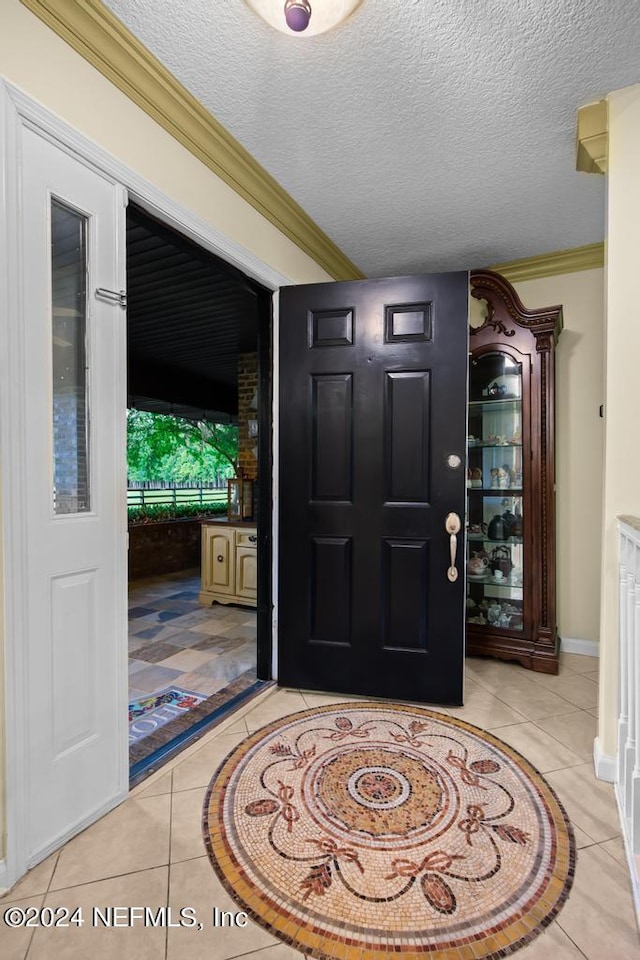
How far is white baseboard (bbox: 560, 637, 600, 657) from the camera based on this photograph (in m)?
3.29

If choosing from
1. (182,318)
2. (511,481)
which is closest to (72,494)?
(511,481)

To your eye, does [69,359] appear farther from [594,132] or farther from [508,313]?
[508,313]

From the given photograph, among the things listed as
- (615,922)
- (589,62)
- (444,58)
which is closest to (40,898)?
(615,922)

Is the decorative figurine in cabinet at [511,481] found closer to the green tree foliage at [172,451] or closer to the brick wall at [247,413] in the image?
the brick wall at [247,413]

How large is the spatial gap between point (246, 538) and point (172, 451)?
293 inches

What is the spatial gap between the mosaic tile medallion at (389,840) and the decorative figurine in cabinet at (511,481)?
3.40 ft

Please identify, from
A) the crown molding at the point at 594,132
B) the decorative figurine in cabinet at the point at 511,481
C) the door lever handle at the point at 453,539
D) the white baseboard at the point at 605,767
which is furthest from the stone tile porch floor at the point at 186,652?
the crown molding at the point at 594,132

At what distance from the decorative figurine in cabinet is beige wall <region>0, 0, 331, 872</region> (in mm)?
1610

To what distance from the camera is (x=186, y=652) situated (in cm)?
337

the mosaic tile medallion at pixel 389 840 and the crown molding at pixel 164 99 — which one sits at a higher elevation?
the crown molding at pixel 164 99

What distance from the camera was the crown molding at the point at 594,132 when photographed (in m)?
2.00

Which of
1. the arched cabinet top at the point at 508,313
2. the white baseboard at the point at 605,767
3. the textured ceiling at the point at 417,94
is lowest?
the white baseboard at the point at 605,767

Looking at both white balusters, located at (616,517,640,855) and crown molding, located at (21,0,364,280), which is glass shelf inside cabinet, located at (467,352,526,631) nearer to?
white balusters, located at (616,517,640,855)

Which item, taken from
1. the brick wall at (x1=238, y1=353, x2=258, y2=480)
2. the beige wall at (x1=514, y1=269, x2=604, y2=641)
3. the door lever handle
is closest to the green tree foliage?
the brick wall at (x1=238, y1=353, x2=258, y2=480)
